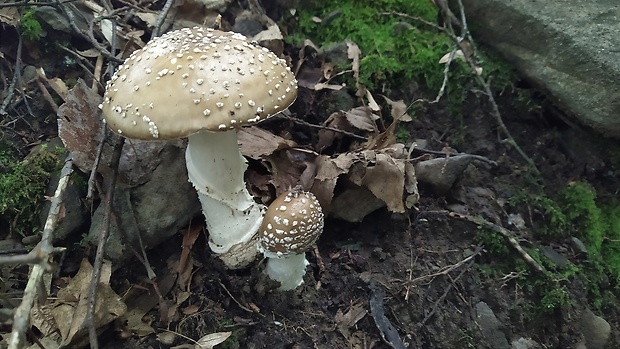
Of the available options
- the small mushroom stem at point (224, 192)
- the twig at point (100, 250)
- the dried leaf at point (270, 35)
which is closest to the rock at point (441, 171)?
the small mushroom stem at point (224, 192)

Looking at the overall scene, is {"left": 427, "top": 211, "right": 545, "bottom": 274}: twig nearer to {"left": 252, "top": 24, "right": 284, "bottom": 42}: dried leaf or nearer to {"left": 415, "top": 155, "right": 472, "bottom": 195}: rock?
{"left": 415, "top": 155, "right": 472, "bottom": 195}: rock

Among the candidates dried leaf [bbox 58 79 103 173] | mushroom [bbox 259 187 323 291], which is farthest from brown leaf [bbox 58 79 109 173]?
mushroom [bbox 259 187 323 291]

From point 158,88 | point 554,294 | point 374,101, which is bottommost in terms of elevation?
point 554,294

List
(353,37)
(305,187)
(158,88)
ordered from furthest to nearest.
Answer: (353,37)
(305,187)
(158,88)

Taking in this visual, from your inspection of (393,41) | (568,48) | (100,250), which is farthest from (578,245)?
(100,250)

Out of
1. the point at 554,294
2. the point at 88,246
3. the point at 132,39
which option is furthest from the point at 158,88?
the point at 554,294

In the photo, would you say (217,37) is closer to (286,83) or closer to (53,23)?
(286,83)

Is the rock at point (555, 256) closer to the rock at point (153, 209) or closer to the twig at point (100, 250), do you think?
the rock at point (153, 209)
